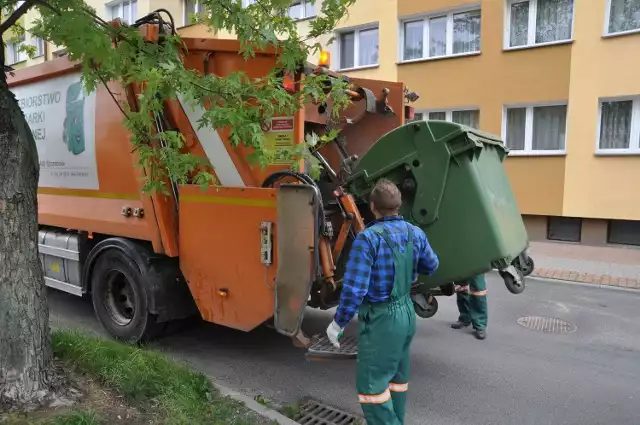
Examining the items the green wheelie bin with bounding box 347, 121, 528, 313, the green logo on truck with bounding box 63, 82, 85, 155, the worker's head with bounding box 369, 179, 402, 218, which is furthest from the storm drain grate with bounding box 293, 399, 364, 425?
the green logo on truck with bounding box 63, 82, 85, 155

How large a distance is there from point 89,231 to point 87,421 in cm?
264

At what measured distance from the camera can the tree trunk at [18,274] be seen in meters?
2.85

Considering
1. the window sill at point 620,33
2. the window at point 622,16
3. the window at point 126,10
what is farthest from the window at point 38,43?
the window at point 126,10

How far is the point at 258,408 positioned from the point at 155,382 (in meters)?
0.68

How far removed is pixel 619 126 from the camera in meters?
10.0

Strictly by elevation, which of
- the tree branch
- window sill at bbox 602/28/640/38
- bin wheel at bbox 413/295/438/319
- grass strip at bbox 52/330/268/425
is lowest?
grass strip at bbox 52/330/268/425

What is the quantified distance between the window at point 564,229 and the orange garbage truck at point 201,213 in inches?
287

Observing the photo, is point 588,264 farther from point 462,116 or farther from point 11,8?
point 11,8

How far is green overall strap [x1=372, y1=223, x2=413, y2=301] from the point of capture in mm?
2686

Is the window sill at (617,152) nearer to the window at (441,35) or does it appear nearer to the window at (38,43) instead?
the window at (441,35)

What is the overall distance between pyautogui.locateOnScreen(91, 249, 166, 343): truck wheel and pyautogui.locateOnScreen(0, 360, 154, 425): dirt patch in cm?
114

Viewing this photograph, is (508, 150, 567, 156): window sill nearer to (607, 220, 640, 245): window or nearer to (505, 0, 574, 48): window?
(607, 220, 640, 245): window

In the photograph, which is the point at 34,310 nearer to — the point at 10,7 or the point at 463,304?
the point at 10,7

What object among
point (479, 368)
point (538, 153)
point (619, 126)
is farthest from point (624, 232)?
point (479, 368)
